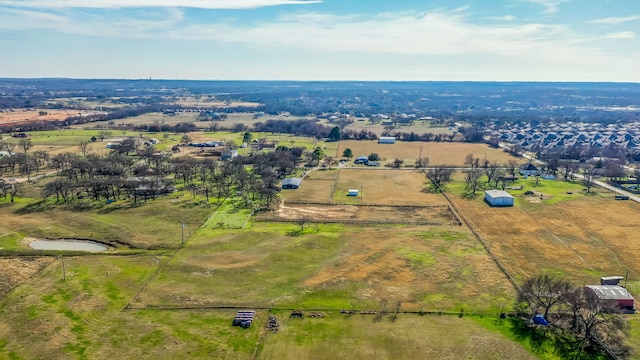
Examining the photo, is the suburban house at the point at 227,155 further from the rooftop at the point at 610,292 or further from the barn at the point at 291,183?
the rooftop at the point at 610,292

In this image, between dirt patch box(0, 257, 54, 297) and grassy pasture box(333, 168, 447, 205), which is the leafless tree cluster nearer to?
grassy pasture box(333, 168, 447, 205)

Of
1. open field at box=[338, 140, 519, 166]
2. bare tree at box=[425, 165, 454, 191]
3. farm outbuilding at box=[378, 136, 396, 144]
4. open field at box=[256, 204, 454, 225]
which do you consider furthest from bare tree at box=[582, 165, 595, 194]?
farm outbuilding at box=[378, 136, 396, 144]

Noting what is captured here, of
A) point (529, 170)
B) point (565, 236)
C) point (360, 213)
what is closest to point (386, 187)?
point (360, 213)

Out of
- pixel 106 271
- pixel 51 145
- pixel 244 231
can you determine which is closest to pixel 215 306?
pixel 106 271

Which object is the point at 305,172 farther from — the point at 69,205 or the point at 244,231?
the point at 69,205

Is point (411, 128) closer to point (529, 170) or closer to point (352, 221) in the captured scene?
point (529, 170)

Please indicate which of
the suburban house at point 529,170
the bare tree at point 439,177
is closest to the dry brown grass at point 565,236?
the bare tree at point 439,177
